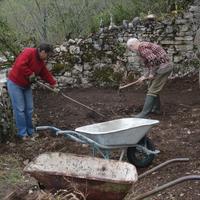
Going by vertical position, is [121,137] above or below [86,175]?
below

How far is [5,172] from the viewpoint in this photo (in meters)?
6.50

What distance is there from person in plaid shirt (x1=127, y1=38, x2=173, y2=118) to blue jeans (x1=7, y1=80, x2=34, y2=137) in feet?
5.69

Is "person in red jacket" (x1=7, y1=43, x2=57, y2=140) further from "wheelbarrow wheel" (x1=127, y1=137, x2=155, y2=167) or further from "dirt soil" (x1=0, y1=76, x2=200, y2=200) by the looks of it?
"wheelbarrow wheel" (x1=127, y1=137, x2=155, y2=167)

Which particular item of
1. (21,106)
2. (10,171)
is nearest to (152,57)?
(21,106)

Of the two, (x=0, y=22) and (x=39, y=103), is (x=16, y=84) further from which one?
(x=0, y=22)

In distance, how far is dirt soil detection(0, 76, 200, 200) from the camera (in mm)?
6203

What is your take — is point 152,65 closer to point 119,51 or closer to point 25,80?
point 25,80

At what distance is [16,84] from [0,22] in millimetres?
3758

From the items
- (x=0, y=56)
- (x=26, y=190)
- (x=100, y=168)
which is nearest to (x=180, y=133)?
(x=100, y=168)

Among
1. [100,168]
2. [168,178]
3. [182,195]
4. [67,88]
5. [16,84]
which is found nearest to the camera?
[100,168]

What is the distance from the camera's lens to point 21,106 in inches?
316

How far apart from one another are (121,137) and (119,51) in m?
5.97

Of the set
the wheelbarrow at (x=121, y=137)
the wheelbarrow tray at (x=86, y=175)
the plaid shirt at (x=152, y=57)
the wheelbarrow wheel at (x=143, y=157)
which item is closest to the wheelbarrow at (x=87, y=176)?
the wheelbarrow tray at (x=86, y=175)

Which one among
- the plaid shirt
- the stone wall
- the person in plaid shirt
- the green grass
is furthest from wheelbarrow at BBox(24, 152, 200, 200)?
the stone wall
